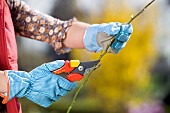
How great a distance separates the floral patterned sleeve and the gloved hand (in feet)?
0.31

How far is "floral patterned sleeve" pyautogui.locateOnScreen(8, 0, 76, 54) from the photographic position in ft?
7.85

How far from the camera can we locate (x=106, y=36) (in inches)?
91.3

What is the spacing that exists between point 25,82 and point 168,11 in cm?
1190

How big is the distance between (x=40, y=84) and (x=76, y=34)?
0.31 meters

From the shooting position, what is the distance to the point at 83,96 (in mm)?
10625

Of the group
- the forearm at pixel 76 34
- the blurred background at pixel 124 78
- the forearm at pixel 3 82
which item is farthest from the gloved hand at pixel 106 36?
the blurred background at pixel 124 78

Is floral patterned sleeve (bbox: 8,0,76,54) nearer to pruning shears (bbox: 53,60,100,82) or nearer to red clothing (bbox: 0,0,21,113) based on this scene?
red clothing (bbox: 0,0,21,113)

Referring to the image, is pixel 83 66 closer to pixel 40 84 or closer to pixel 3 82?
pixel 40 84

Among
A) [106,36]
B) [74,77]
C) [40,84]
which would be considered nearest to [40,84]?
[40,84]

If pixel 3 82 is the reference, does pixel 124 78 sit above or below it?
below

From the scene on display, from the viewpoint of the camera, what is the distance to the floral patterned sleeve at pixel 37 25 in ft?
7.85

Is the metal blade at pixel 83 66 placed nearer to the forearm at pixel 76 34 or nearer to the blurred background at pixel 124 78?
the forearm at pixel 76 34

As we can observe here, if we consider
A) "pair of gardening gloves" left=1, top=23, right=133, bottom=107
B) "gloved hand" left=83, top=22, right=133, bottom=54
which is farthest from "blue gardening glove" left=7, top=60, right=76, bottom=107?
"gloved hand" left=83, top=22, right=133, bottom=54

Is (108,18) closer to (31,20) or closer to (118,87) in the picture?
(118,87)
